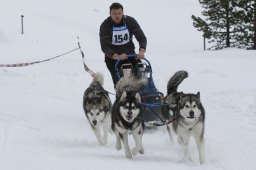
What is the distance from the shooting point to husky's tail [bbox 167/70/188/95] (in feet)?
20.8

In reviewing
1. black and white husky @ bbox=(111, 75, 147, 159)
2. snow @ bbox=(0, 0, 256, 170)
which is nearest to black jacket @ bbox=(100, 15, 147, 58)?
black and white husky @ bbox=(111, 75, 147, 159)

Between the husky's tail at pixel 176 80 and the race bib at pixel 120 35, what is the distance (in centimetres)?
91

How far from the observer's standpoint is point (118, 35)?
22.4 feet

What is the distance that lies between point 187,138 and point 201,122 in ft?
0.84

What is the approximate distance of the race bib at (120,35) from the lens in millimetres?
6804

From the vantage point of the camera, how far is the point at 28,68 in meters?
13.0

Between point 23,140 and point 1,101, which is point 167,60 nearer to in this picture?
point 1,101

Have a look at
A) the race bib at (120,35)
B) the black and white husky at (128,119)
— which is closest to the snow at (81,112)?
the black and white husky at (128,119)

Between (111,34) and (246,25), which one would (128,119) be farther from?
(246,25)

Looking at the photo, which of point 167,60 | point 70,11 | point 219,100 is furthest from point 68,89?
Result: point 70,11

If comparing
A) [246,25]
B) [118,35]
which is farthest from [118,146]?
[246,25]

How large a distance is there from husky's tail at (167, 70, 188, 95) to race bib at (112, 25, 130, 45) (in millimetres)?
911

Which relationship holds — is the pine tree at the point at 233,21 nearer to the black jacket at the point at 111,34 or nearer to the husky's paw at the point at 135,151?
the black jacket at the point at 111,34

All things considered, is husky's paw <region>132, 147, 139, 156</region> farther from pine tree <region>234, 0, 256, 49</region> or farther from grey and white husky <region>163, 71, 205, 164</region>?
pine tree <region>234, 0, 256, 49</region>
